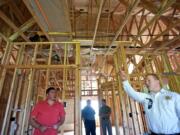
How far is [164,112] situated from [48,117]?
5.39 feet

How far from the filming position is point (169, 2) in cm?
260

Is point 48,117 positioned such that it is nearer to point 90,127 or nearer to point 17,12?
point 17,12

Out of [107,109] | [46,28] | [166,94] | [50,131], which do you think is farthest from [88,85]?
[166,94]

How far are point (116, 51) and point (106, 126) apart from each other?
9.96 ft

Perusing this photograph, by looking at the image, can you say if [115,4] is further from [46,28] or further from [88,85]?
[88,85]

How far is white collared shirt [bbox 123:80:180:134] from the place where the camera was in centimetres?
156

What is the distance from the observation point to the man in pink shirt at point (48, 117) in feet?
7.80

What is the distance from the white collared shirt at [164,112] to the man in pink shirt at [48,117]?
4.52 ft

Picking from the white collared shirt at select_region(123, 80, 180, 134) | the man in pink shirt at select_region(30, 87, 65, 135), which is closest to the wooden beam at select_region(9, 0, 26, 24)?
the man in pink shirt at select_region(30, 87, 65, 135)

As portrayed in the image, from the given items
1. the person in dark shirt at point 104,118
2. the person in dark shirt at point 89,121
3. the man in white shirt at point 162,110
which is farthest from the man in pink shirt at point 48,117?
the person in dark shirt at point 104,118

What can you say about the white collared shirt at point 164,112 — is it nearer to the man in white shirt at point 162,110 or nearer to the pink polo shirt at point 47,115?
the man in white shirt at point 162,110

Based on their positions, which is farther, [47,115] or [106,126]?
[106,126]

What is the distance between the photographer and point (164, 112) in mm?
1616

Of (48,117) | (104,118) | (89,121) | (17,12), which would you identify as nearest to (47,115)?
(48,117)
